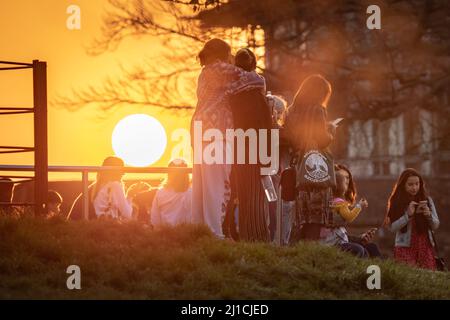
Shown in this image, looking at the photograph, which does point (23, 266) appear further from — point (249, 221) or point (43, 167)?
point (249, 221)

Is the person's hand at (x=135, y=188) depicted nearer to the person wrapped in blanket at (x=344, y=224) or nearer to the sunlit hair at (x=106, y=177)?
the sunlit hair at (x=106, y=177)

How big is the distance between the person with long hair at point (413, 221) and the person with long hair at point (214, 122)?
2.15 m

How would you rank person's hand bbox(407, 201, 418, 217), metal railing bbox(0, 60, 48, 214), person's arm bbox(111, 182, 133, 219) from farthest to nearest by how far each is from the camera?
1. person's arm bbox(111, 182, 133, 219)
2. person's hand bbox(407, 201, 418, 217)
3. metal railing bbox(0, 60, 48, 214)

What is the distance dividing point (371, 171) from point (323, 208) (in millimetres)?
24511

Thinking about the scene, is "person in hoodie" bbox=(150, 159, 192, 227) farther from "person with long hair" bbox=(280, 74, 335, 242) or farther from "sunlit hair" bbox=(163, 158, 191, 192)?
"person with long hair" bbox=(280, 74, 335, 242)

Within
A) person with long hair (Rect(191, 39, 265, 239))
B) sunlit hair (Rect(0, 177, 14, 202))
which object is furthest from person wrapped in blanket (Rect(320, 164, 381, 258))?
sunlit hair (Rect(0, 177, 14, 202))

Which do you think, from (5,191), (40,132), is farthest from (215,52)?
(5,191)

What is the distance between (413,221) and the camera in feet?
46.8

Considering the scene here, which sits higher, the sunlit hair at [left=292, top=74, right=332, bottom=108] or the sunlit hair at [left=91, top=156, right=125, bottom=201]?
the sunlit hair at [left=292, top=74, right=332, bottom=108]

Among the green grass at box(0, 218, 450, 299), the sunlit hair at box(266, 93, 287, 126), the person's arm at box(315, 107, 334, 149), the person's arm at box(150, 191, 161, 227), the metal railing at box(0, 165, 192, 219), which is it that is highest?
the sunlit hair at box(266, 93, 287, 126)

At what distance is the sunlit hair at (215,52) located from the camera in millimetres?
12961

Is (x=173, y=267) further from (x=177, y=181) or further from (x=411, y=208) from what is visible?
(x=411, y=208)

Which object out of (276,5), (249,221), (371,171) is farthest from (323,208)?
(371,171)

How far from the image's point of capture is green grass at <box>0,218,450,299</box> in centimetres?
1027
